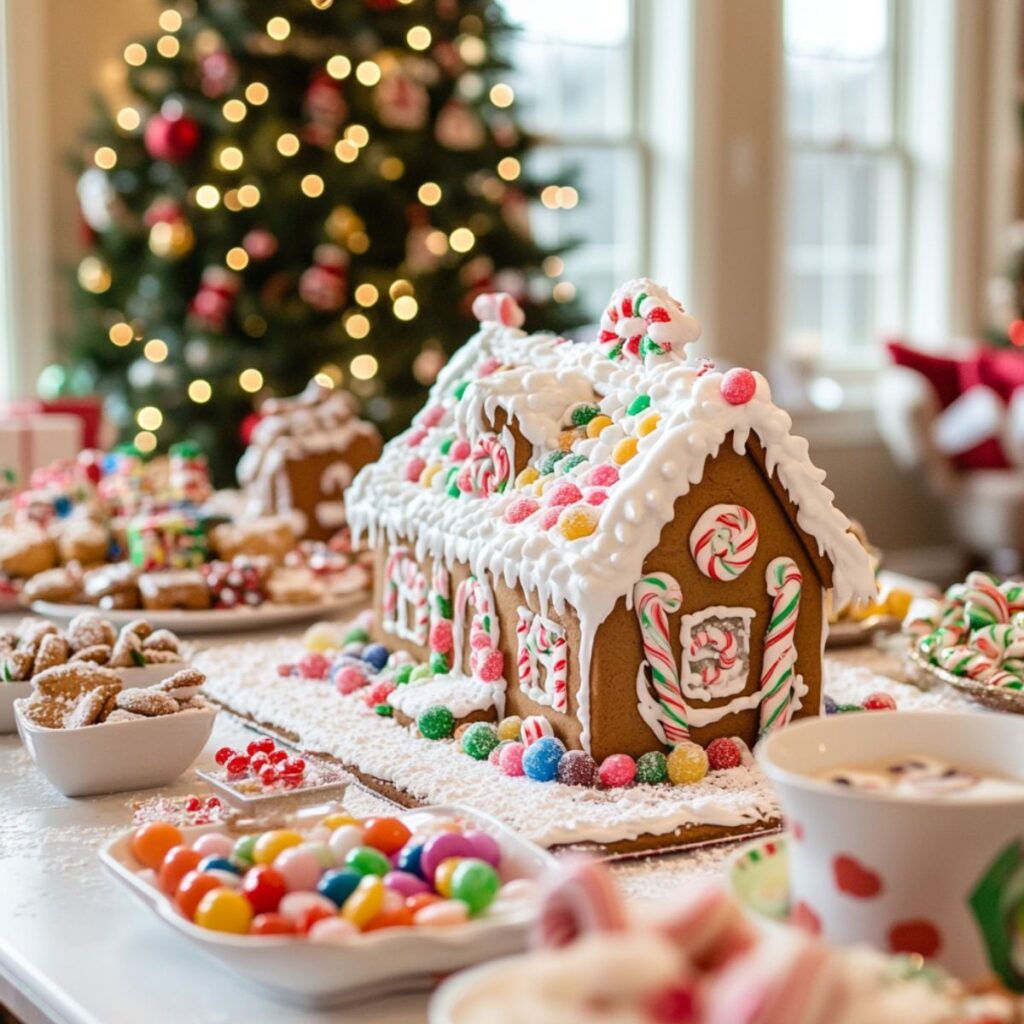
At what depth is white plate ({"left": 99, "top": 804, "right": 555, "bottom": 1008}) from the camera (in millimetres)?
887

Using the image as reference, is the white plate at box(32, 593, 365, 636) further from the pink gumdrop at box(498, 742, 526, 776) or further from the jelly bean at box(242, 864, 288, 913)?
the jelly bean at box(242, 864, 288, 913)

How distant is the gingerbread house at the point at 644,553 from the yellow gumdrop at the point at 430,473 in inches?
6.6

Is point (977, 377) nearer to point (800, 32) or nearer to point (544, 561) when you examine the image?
point (800, 32)

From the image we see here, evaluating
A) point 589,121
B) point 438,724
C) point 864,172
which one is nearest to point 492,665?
point 438,724

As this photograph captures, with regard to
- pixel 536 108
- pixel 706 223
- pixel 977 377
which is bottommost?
pixel 977 377

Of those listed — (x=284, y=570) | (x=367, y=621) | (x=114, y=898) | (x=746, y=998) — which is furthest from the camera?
(x=284, y=570)

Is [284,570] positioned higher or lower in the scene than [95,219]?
lower

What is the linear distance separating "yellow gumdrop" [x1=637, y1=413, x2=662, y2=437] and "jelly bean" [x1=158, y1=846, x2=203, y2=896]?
580mm

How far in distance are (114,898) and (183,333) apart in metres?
3.65

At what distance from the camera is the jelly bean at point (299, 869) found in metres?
0.97

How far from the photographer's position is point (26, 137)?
191 inches

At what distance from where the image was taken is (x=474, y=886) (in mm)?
953

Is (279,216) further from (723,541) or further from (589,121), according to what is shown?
(723,541)

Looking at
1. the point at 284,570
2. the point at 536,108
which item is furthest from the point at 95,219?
the point at 284,570
